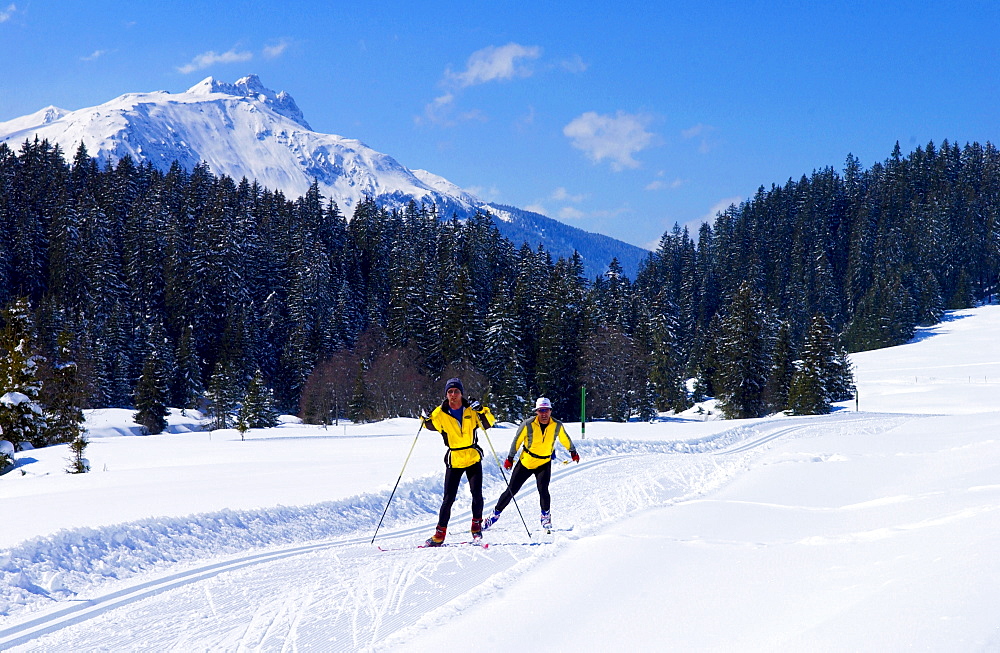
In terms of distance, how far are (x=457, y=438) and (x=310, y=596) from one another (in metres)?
2.98

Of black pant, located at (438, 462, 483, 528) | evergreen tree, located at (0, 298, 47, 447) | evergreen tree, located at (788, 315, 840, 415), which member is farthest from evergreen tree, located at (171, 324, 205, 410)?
black pant, located at (438, 462, 483, 528)

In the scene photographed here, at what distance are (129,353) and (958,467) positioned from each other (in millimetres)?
71725

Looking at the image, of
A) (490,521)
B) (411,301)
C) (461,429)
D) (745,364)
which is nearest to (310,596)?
(461,429)

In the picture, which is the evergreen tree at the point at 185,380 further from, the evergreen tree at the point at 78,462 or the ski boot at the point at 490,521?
the ski boot at the point at 490,521

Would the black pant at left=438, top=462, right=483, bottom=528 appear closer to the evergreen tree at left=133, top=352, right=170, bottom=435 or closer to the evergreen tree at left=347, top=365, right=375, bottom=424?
the evergreen tree at left=133, top=352, right=170, bottom=435

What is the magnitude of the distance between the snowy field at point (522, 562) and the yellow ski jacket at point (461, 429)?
Result: 1168 millimetres

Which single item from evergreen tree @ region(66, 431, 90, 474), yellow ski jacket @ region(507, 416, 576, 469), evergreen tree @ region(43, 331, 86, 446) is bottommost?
evergreen tree @ region(66, 431, 90, 474)

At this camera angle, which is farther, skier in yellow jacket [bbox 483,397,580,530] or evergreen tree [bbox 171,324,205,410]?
evergreen tree [bbox 171,324,205,410]

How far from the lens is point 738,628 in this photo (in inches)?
210

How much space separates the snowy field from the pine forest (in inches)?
847

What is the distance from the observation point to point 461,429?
943 cm

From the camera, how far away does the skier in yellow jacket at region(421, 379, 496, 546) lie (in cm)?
928

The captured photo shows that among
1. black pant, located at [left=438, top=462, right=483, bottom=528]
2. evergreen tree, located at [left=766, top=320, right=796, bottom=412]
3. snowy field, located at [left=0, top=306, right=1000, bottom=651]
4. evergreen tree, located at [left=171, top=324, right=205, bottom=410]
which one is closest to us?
snowy field, located at [left=0, top=306, right=1000, bottom=651]

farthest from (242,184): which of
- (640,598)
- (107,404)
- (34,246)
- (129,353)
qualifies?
(640,598)
